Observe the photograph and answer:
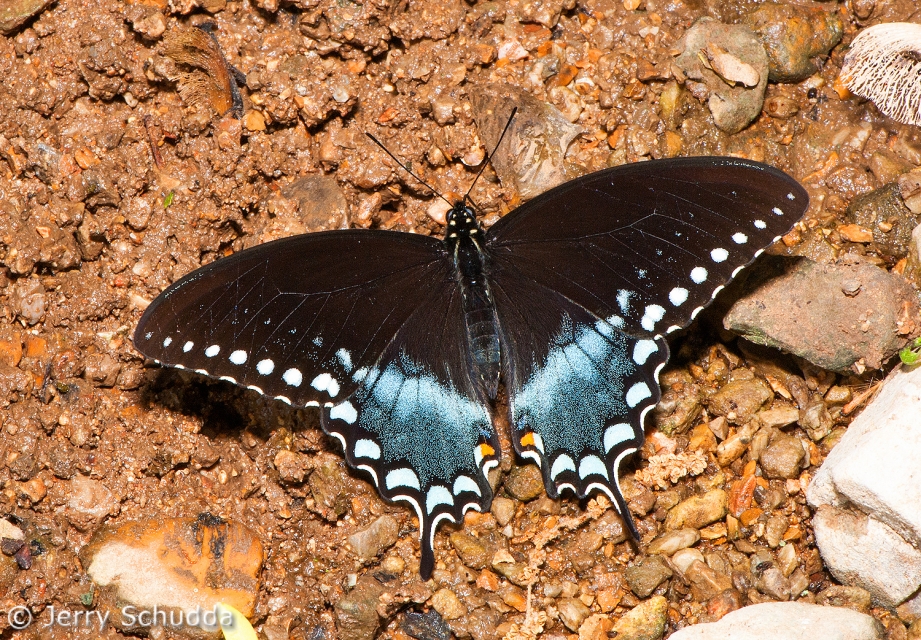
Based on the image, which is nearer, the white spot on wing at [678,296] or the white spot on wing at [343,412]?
the white spot on wing at [678,296]

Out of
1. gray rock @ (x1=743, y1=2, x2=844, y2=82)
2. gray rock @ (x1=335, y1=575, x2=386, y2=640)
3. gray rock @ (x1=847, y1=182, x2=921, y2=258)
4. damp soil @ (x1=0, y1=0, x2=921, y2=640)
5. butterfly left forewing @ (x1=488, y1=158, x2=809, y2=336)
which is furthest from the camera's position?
gray rock @ (x1=743, y1=2, x2=844, y2=82)

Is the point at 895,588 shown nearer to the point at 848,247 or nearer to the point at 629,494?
the point at 629,494

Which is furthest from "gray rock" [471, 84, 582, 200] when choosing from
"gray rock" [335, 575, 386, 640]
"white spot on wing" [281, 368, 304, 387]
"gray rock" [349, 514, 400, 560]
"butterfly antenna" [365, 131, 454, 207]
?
"gray rock" [335, 575, 386, 640]

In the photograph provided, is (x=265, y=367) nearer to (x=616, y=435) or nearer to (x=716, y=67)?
(x=616, y=435)

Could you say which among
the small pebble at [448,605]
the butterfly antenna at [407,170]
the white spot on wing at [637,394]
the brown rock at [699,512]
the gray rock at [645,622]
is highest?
the butterfly antenna at [407,170]

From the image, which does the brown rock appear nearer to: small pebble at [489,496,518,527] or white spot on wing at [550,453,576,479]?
white spot on wing at [550,453,576,479]

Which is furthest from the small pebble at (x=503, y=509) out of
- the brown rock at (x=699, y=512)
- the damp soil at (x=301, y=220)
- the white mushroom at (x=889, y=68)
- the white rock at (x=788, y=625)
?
the white mushroom at (x=889, y=68)

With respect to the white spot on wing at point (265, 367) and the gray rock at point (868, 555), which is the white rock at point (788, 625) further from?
the white spot on wing at point (265, 367)

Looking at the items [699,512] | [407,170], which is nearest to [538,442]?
[699,512]
